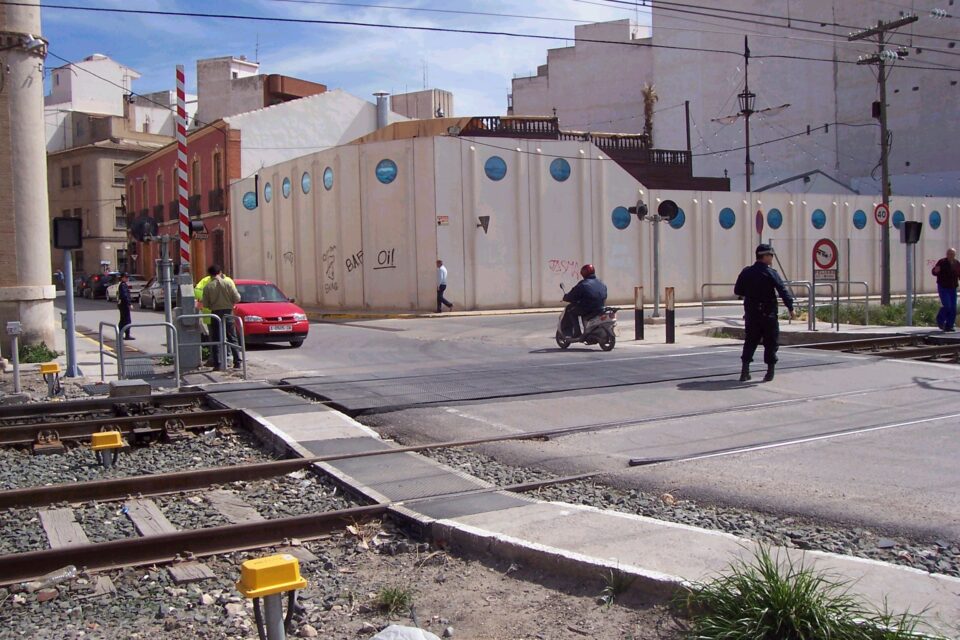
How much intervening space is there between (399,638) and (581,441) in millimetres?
5102

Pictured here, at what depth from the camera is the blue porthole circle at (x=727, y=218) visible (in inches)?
1329

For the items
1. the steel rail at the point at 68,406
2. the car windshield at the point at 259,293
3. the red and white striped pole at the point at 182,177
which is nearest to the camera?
the steel rail at the point at 68,406

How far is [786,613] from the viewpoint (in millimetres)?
3764

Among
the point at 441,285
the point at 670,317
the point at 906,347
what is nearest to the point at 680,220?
the point at 441,285

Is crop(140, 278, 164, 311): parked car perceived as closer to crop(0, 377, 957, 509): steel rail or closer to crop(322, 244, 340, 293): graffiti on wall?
crop(322, 244, 340, 293): graffiti on wall

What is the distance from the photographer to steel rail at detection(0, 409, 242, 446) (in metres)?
9.58

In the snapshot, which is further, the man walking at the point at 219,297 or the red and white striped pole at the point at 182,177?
the red and white striped pole at the point at 182,177

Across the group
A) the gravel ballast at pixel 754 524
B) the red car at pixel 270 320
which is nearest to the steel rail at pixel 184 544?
the gravel ballast at pixel 754 524

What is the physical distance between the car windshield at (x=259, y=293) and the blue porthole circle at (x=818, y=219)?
82.4 ft

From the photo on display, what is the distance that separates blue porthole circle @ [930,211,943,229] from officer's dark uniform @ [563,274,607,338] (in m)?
29.1

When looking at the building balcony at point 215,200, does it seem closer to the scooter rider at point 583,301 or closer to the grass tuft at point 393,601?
the scooter rider at point 583,301

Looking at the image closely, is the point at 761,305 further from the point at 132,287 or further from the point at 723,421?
the point at 132,287

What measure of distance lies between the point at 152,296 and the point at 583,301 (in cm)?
2320

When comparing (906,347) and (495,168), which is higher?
(495,168)
